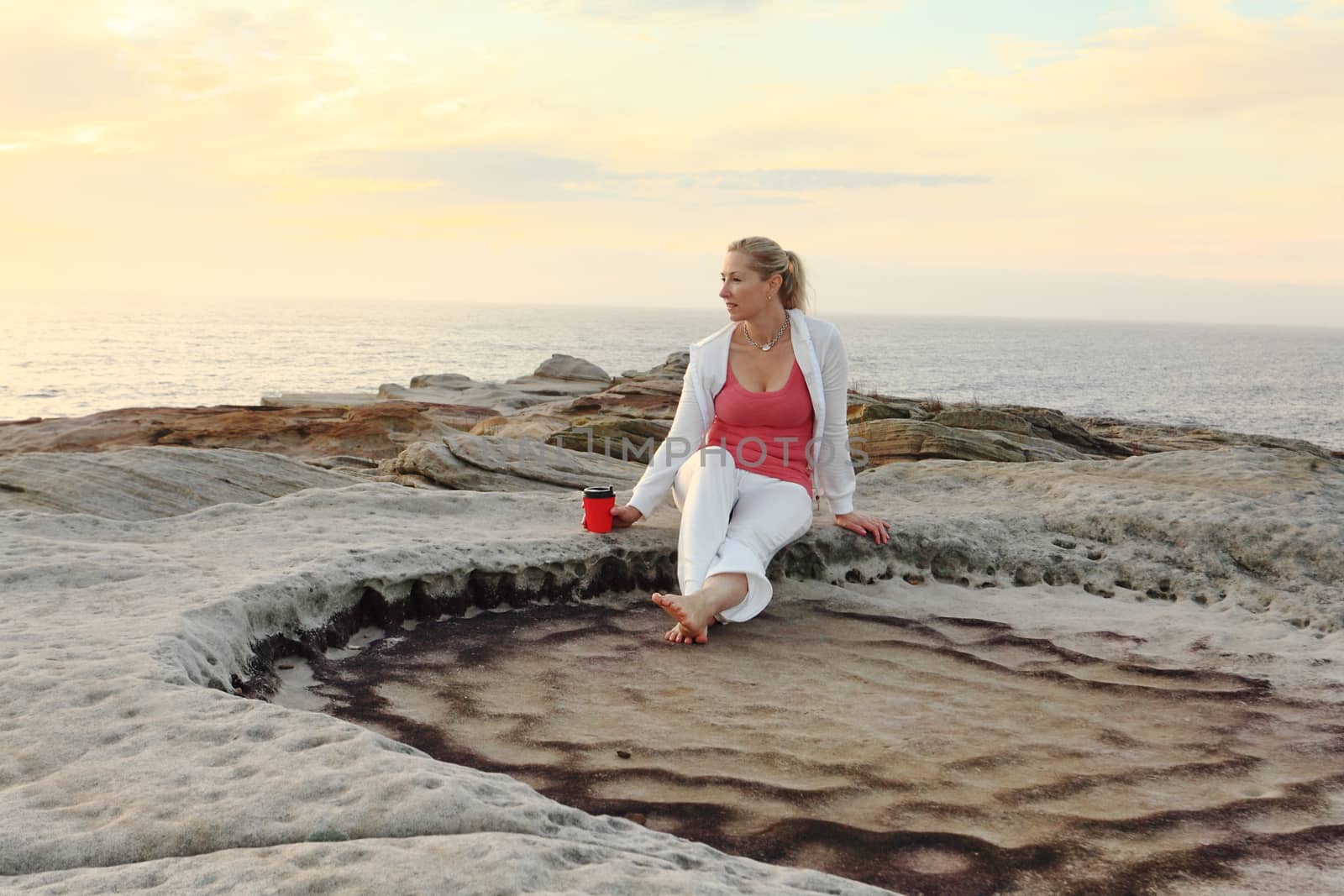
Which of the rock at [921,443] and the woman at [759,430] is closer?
the woman at [759,430]

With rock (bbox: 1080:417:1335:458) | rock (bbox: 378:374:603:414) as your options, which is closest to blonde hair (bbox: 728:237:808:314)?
rock (bbox: 1080:417:1335:458)

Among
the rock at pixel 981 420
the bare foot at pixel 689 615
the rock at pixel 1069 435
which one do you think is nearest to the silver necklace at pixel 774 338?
the bare foot at pixel 689 615

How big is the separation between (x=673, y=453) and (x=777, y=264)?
3.60ft

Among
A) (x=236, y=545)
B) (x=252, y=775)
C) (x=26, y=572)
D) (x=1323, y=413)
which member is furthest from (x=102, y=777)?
(x=1323, y=413)

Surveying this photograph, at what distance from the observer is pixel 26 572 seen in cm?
426

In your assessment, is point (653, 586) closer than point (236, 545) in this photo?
No

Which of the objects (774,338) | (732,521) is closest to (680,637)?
(732,521)

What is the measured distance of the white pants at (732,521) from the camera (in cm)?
472

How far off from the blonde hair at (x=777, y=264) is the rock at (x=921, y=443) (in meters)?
3.91

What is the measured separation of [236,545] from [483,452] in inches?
122

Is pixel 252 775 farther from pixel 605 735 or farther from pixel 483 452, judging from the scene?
pixel 483 452

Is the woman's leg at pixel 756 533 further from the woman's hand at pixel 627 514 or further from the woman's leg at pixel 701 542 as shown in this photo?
the woman's hand at pixel 627 514

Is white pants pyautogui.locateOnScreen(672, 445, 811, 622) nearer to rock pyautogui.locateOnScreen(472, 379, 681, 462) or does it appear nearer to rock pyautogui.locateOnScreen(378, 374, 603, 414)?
rock pyautogui.locateOnScreen(472, 379, 681, 462)

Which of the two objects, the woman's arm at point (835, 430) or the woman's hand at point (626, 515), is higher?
the woman's arm at point (835, 430)
